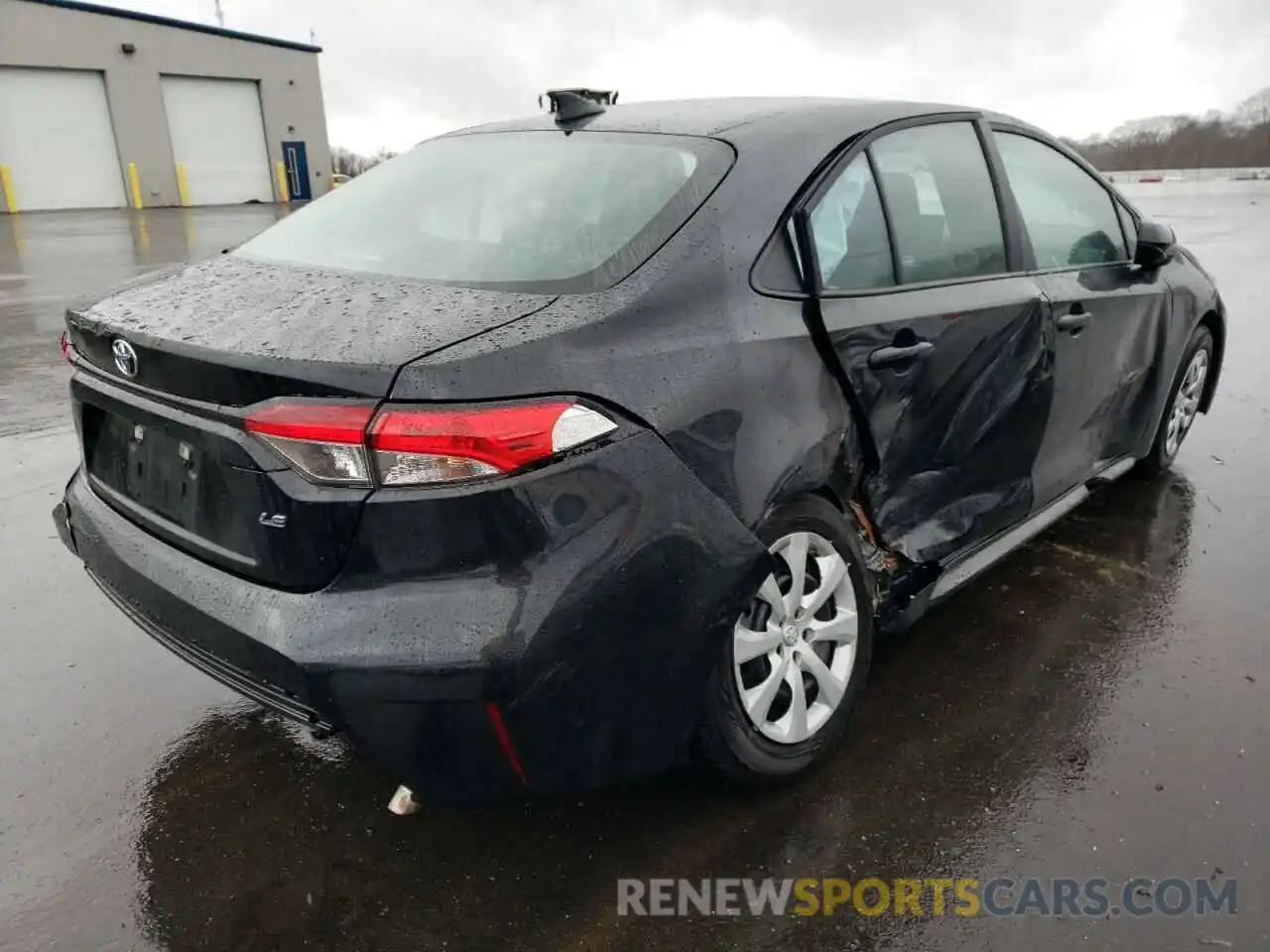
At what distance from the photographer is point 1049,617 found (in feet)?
10.8

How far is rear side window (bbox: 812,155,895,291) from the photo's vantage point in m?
2.39

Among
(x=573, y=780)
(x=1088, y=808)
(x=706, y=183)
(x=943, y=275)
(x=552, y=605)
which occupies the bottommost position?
(x=1088, y=808)

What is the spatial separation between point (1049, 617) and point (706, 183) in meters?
2.02

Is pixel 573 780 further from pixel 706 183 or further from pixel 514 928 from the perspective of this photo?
pixel 706 183

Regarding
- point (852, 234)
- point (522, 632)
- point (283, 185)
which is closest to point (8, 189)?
point (283, 185)

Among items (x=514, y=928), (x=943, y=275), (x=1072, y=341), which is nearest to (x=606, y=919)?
(x=514, y=928)

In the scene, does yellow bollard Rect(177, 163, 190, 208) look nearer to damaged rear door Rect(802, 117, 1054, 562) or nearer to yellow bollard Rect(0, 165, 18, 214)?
A: yellow bollard Rect(0, 165, 18, 214)

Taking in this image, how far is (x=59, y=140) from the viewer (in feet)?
85.4

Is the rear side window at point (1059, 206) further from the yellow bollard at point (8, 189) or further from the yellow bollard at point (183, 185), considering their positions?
the yellow bollard at point (183, 185)

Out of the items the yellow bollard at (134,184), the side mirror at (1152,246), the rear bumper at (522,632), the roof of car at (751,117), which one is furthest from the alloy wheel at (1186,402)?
the yellow bollard at (134,184)

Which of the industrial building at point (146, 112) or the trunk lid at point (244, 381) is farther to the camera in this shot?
the industrial building at point (146, 112)

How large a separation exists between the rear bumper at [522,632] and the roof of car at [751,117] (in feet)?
3.46

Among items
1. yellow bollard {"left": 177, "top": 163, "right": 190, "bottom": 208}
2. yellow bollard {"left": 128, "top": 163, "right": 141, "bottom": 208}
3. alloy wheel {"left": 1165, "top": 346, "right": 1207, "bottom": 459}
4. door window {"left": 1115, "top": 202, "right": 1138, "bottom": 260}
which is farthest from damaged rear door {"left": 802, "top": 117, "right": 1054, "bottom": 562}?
yellow bollard {"left": 177, "top": 163, "right": 190, "bottom": 208}

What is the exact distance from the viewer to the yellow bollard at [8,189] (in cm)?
2495
